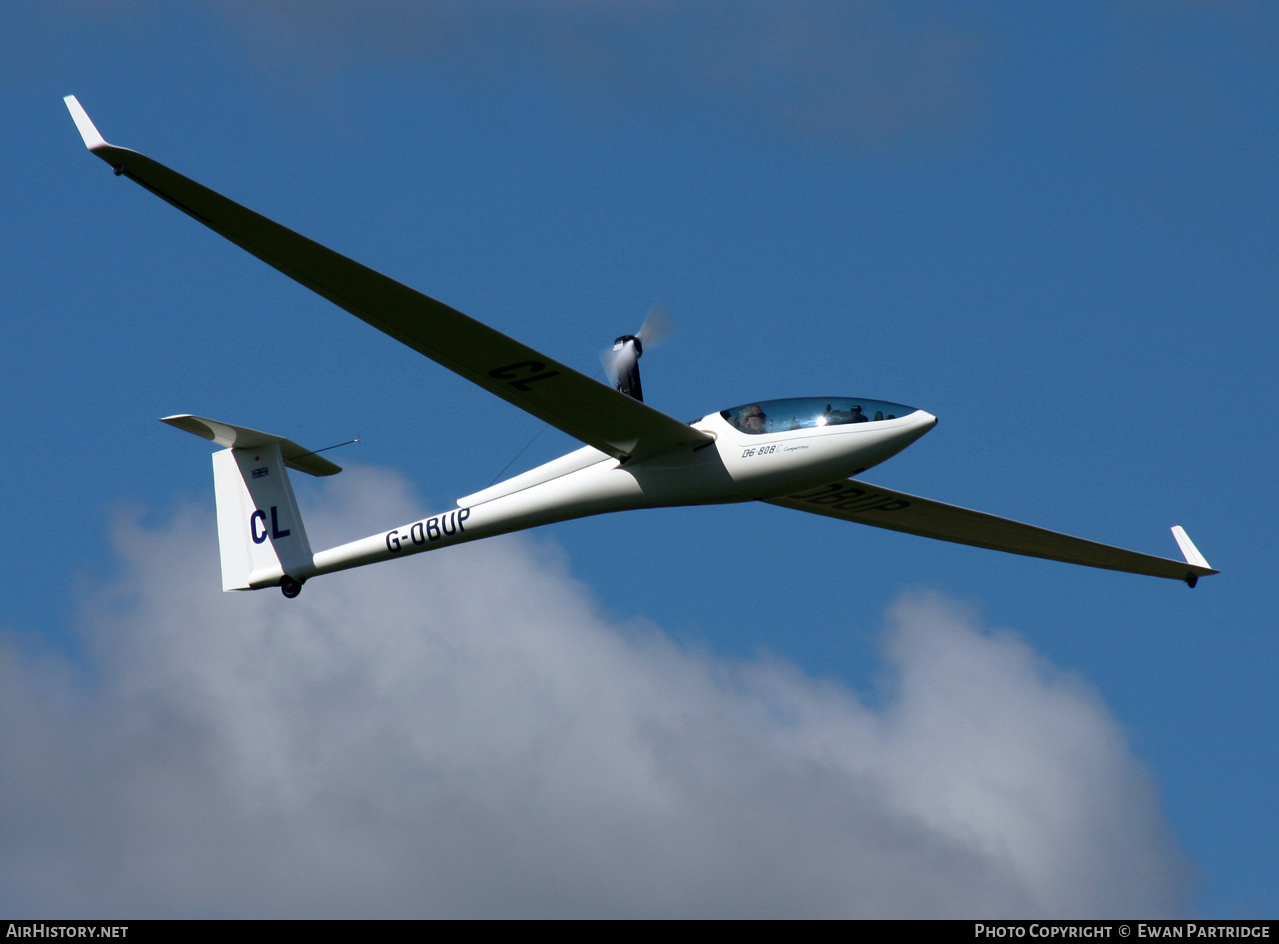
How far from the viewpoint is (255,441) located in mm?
22953

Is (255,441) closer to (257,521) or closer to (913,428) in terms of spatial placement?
(257,521)

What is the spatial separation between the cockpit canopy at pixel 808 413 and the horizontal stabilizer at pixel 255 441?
7.92 m

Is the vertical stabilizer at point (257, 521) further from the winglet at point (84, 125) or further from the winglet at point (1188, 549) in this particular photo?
the winglet at point (1188, 549)

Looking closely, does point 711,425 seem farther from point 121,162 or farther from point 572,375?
point 121,162

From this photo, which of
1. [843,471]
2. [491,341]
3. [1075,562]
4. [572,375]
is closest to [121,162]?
[491,341]

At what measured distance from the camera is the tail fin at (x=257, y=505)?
2228 cm

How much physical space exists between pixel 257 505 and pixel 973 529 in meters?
11.5

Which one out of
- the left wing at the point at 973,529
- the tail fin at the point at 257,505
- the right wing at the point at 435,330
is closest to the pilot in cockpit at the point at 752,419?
the right wing at the point at 435,330

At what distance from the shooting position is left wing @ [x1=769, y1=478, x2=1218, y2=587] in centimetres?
2158

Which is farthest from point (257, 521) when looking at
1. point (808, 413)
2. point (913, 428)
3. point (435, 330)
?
point (913, 428)

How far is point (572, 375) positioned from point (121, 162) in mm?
5747
